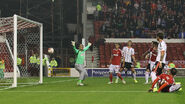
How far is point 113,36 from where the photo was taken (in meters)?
38.7

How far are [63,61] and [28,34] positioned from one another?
17.4ft

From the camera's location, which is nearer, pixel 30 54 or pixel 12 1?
pixel 30 54

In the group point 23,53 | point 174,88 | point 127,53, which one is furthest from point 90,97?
point 23,53

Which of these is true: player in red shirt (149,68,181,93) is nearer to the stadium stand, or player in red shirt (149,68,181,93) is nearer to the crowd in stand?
the stadium stand

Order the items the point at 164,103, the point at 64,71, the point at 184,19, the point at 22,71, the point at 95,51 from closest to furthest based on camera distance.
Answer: the point at 164,103 → the point at 22,71 → the point at 64,71 → the point at 95,51 → the point at 184,19

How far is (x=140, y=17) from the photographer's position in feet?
133

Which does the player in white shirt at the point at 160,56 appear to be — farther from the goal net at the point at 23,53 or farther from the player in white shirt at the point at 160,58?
the goal net at the point at 23,53

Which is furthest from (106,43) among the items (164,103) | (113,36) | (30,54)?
(164,103)

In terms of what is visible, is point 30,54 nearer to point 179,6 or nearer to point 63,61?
point 63,61

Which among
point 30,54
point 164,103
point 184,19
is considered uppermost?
point 184,19

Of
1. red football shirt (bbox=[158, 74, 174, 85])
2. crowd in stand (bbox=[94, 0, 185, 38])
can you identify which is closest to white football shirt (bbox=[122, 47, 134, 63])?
red football shirt (bbox=[158, 74, 174, 85])

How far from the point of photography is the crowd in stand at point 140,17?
128ft

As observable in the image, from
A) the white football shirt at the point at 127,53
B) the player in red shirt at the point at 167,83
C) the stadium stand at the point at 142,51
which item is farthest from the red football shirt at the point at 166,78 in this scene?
the stadium stand at the point at 142,51

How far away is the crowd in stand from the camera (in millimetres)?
39062
